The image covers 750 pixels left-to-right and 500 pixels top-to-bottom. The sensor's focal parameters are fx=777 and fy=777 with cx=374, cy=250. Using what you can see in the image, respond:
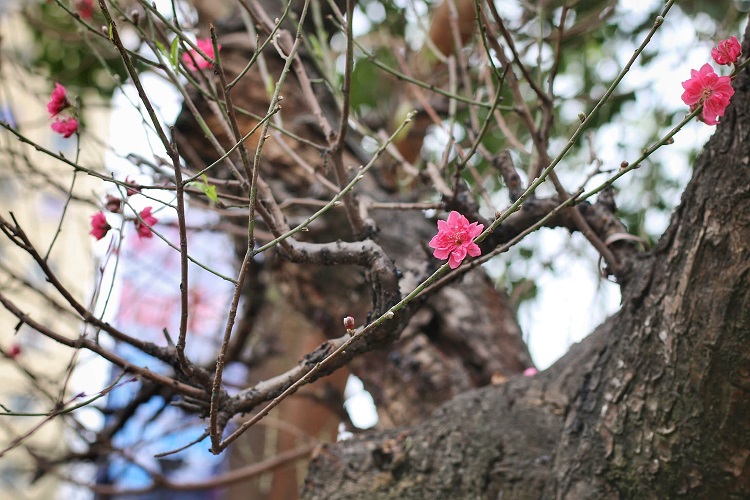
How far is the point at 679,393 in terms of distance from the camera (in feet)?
3.89

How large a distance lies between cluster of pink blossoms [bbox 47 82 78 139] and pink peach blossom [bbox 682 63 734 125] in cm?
93

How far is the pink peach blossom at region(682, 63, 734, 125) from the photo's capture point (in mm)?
1023

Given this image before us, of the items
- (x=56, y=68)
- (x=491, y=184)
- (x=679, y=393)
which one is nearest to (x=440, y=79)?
(x=491, y=184)

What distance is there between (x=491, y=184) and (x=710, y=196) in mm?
2162

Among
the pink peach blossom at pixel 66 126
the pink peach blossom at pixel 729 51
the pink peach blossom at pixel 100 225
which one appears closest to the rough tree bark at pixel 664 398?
the pink peach blossom at pixel 729 51

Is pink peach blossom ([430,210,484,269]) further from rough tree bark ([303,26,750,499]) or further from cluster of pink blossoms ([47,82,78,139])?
cluster of pink blossoms ([47,82,78,139])

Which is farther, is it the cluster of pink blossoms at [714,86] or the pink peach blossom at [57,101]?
the pink peach blossom at [57,101]

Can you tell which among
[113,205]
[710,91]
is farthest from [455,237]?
[113,205]

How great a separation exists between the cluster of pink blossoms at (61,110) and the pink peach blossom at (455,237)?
2.21ft

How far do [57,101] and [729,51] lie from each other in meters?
0.99

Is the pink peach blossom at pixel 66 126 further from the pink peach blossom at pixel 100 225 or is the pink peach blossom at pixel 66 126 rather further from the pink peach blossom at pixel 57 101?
the pink peach blossom at pixel 100 225

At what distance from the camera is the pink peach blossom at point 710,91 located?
102cm

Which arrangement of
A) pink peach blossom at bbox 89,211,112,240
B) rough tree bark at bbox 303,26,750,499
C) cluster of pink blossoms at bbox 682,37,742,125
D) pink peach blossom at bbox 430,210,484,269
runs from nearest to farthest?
pink peach blossom at bbox 430,210,484,269 < cluster of pink blossoms at bbox 682,37,742,125 < rough tree bark at bbox 303,26,750,499 < pink peach blossom at bbox 89,211,112,240

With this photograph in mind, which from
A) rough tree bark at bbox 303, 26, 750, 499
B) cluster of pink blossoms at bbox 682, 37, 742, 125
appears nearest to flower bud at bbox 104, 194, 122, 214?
rough tree bark at bbox 303, 26, 750, 499
